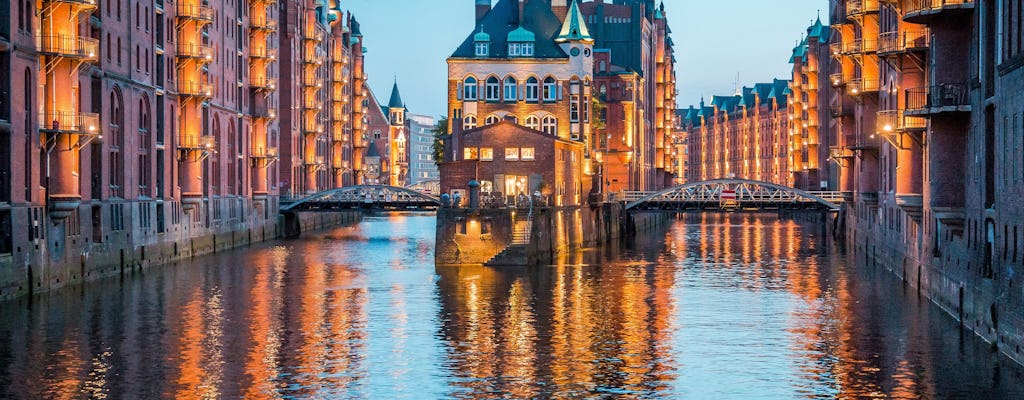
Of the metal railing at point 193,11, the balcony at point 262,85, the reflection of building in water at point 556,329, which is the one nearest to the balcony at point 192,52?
A: the metal railing at point 193,11

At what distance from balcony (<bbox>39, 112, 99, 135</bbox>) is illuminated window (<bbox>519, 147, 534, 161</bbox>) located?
1335 inches

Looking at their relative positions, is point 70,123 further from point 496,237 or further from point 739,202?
point 739,202

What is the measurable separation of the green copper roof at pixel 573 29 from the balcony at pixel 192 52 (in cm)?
3402

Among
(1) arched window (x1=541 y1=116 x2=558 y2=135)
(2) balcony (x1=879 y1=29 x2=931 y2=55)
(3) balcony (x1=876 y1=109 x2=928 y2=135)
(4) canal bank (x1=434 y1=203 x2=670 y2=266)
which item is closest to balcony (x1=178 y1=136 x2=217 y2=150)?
(4) canal bank (x1=434 y1=203 x2=670 y2=266)

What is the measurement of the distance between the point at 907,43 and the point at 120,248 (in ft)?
Answer: 135

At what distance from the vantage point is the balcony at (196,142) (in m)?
93.3

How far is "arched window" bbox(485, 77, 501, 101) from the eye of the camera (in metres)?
119

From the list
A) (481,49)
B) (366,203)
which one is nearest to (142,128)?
(366,203)

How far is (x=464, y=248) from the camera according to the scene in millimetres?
84688

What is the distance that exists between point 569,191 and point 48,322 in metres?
53.7

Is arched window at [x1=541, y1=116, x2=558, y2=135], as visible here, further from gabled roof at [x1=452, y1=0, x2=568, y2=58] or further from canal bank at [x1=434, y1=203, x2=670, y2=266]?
canal bank at [x1=434, y1=203, x2=670, y2=266]

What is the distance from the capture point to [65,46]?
64.4 metres

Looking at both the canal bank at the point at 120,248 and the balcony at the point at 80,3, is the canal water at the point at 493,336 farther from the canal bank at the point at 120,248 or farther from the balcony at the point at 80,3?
the balcony at the point at 80,3

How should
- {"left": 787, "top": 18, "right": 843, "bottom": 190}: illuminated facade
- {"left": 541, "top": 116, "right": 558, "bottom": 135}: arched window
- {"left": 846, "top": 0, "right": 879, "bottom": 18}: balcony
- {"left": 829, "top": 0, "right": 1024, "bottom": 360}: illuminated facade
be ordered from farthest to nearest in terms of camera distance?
1. {"left": 787, "top": 18, "right": 843, "bottom": 190}: illuminated facade
2. {"left": 541, "top": 116, "right": 558, "bottom": 135}: arched window
3. {"left": 846, "top": 0, "right": 879, "bottom": 18}: balcony
4. {"left": 829, "top": 0, "right": 1024, "bottom": 360}: illuminated facade
